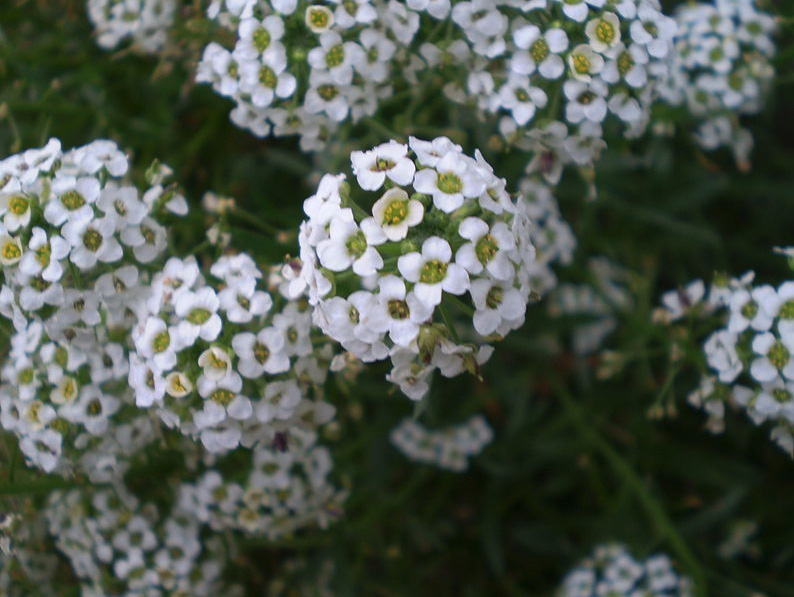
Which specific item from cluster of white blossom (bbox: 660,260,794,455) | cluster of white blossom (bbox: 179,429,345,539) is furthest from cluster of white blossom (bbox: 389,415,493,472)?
cluster of white blossom (bbox: 660,260,794,455)

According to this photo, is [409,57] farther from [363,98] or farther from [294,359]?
[294,359]

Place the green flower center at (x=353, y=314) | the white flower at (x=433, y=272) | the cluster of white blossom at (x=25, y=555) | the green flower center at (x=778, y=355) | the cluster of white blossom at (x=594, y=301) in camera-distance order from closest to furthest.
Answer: the white flower at (x=433, y=272), the green flower center at (x=353, y=314), the green flower center at (x=778, y=355), the cluster of white blossom at (x=25, y=555), the cluster of white blossom at (x=594, y=301)

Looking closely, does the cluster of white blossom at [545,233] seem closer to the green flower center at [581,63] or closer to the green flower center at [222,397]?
the green flower center at [581,63]

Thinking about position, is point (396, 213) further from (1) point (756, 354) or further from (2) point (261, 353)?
(1) point (756, 354)

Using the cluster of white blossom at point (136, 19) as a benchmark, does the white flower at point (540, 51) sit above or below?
above

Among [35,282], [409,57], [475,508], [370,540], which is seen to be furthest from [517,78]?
[475,508]

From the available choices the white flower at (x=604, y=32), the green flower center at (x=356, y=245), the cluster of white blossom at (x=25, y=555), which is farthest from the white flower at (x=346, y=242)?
the cluster of white blossom at (x=25, y=555)

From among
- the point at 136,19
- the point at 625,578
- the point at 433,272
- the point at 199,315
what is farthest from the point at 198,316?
the point at 625,578

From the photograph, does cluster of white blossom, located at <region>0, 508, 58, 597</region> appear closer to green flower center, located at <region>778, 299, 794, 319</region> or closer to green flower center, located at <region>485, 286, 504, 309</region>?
green flower center, located at <region>485, 286, 504, 309</region>
